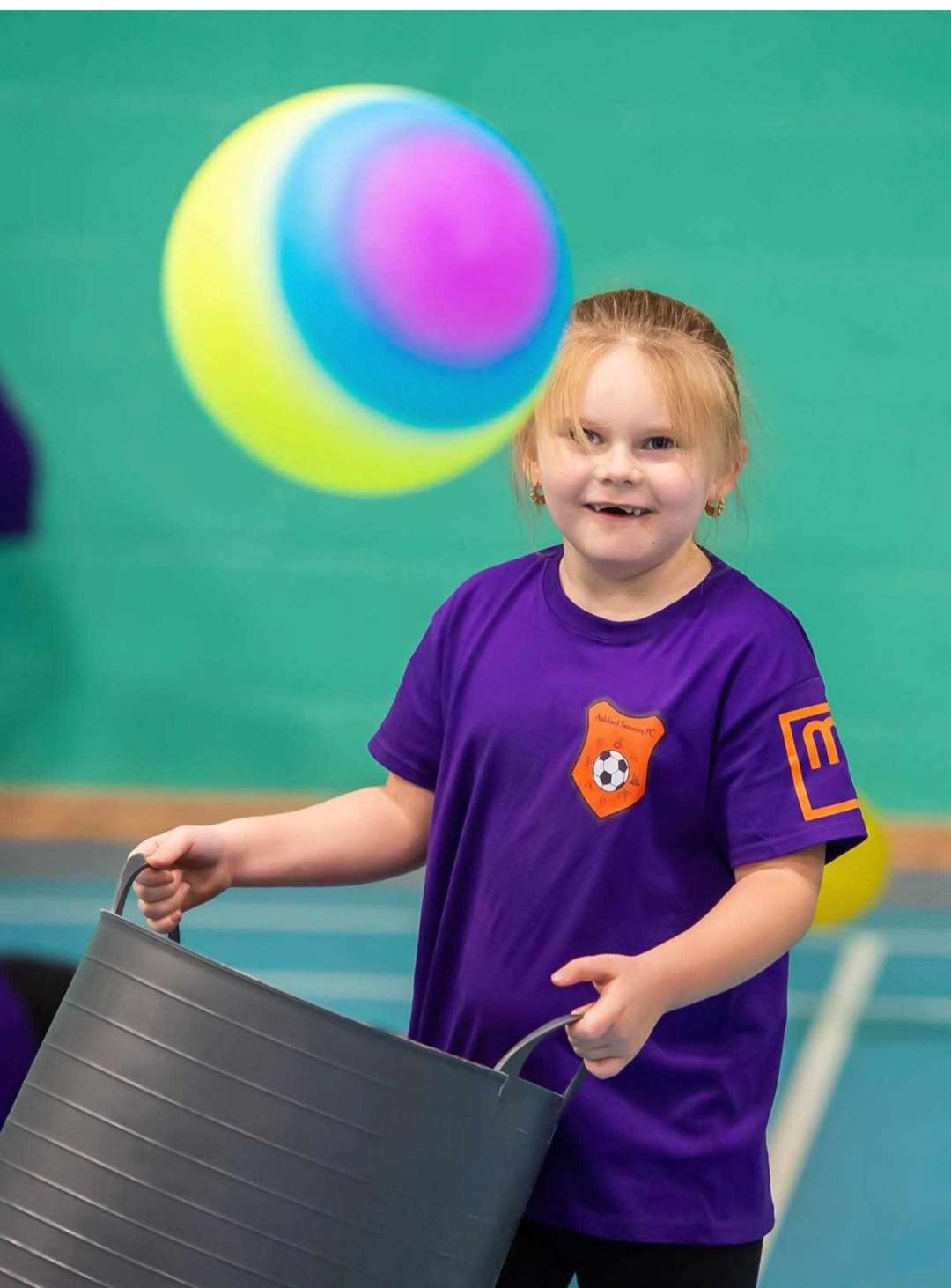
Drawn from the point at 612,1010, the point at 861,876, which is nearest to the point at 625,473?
the point at 612,1010

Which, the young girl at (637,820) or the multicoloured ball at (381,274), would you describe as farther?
the multicoloured ball at (381,274)

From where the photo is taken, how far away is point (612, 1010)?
29.0 inches

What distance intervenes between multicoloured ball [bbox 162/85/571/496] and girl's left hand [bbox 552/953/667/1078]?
2.11ft

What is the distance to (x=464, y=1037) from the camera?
886mm

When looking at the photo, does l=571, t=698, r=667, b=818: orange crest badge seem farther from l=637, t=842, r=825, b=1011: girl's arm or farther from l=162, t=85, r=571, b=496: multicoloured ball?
l=162, t=85, r=571, b=496: multicoloured ball

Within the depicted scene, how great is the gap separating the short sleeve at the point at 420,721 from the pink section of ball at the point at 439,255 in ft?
1.32

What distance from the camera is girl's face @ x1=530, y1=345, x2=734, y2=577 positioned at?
86 cm

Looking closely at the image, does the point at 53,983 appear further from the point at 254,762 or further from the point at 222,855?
the point at 222,855

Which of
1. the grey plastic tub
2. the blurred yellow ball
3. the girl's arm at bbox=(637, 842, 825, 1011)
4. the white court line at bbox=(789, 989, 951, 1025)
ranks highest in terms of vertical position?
the blurred yellow ball

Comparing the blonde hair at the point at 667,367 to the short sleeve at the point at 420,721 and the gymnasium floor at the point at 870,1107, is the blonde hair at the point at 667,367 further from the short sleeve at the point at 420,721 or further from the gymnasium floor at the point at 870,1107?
the gymnasium floor at the point at 870,1107

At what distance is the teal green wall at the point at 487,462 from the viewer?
4.40ft

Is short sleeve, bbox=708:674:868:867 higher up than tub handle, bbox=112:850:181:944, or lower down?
higher up

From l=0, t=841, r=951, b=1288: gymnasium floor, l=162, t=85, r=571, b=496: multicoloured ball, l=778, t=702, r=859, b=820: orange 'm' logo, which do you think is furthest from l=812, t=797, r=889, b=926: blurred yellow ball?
l=778, t=702, r=859, b=820: orange 'm' logo

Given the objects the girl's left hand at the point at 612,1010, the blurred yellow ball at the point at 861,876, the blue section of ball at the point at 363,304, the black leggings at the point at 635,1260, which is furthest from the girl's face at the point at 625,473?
the blurred yellow ball at the point at 861,876
